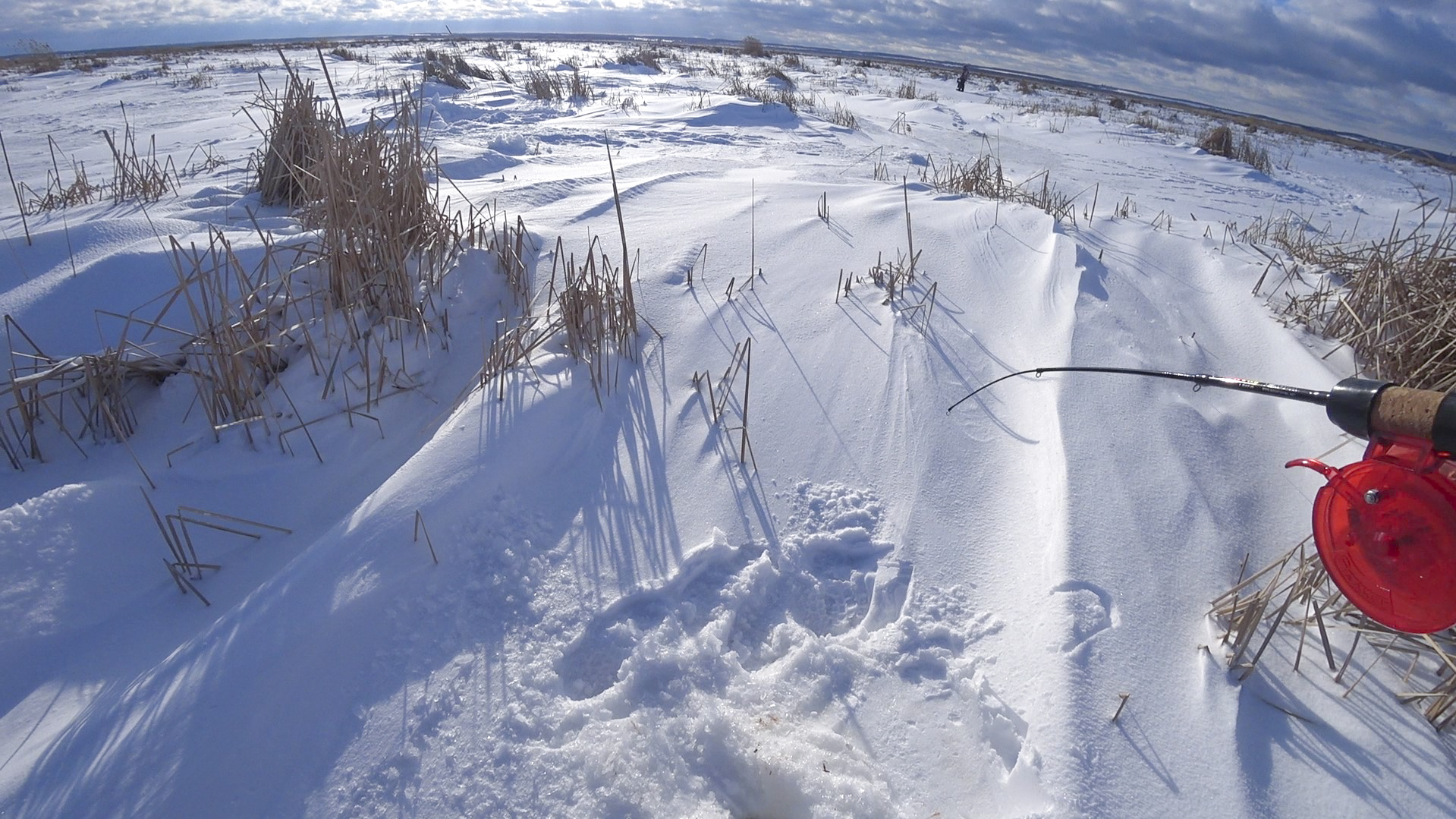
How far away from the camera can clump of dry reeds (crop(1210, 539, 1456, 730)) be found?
1239 millimetres

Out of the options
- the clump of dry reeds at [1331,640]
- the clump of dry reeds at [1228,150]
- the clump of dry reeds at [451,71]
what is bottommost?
the clump of dry reeds at [1331,640]

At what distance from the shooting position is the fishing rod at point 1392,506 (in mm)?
911

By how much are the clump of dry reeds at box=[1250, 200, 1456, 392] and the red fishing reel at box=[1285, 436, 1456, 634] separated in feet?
3.69

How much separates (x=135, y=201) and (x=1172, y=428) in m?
4.28

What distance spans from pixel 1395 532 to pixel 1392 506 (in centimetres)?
4

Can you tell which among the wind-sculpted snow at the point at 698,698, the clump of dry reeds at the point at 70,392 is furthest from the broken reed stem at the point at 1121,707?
the clump of dry reeds at the point at 70,392

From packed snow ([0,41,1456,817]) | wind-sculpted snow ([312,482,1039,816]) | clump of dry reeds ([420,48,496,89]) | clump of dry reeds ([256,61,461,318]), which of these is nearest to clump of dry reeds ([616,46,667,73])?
clump of dry reeds ([420,48,496,89])

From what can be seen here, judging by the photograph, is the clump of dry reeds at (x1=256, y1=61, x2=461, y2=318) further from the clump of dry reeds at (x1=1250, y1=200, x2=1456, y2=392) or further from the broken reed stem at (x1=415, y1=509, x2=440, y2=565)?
the clump of dry reeds at (x1=1250, y1=200, x2=1456, y2=392)

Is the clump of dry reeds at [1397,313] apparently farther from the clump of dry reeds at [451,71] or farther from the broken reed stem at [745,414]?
the clump of dry reeds at [451,71]

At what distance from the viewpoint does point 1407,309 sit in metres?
2.24

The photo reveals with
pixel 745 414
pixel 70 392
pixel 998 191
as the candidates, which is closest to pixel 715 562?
pixel 745 414

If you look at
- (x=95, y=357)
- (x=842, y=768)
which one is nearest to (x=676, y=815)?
(x=842, y=768)

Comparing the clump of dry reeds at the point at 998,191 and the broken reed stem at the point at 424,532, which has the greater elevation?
the clump of dry reeds at the point at 998,191

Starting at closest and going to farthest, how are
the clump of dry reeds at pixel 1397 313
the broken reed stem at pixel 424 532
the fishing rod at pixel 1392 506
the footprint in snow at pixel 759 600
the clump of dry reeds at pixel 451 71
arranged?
the fishing rod at pixel 1392 506 → the footprint in snow at pixel 759 600 → the broken reed stem at pixel 424 532 → the clump of dry reeds at pixel 1397 313 → the clump of dry reeds at pixel 451 71
